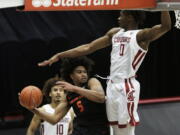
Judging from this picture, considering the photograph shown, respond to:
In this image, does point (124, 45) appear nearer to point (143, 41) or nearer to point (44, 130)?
point (143, 41)

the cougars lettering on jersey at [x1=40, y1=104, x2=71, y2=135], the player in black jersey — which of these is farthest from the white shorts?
the cougars lettering on jersey at [x1=40, y1=104, x2=71, y2=135]

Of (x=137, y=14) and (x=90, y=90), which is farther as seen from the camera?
(x=137, y=14)

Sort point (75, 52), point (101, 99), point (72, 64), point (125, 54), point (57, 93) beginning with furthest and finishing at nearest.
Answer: point (57, 93), point (75, 52), point (125, 54), point (72, 64), point (101, 99)

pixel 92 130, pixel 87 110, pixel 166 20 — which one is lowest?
pixel 92 130

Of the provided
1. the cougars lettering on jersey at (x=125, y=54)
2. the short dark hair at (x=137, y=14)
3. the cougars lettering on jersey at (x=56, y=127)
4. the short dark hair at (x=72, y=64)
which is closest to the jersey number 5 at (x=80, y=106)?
the short dark hair at (x=72, y=64)

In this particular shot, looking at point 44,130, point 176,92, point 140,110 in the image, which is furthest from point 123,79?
point 176,92

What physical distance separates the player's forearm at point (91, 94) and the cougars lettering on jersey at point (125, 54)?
516mm

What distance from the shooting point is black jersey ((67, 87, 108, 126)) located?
260 inches

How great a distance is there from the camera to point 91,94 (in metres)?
6.36

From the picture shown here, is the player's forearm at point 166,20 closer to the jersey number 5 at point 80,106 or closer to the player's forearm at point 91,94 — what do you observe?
the player's forearm at point 91,94

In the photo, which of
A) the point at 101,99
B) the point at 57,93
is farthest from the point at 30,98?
the point at 57,93

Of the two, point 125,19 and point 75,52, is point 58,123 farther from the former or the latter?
point 125,19

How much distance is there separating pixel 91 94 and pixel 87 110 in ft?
0.99

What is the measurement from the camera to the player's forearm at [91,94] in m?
6.24
